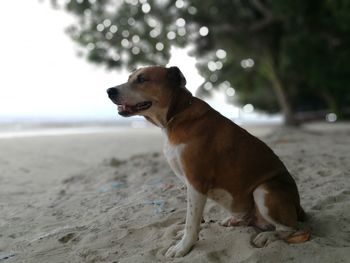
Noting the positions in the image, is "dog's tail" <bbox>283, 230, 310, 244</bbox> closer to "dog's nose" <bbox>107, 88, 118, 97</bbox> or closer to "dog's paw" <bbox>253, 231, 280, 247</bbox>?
"dog's paw" <bbox>253, 231, 280, 247</bbox>

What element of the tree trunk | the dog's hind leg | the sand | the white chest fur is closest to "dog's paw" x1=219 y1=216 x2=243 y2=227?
the sand

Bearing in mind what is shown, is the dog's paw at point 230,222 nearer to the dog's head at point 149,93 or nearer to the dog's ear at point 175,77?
the dog's head at point 149,93

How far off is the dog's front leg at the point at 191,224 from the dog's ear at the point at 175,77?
85 centimetres

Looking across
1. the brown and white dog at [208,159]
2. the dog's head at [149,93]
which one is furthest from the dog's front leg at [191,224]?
the dog's head at [149,93]

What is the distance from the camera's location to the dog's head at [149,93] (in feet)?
11.8

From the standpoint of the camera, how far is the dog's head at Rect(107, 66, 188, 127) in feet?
11.8

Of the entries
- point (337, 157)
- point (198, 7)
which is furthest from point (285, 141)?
point (198, 7)

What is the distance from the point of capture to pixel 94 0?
15.5 metres

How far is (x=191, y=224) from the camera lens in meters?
3.53

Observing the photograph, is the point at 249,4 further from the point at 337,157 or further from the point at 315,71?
the point at 337,157

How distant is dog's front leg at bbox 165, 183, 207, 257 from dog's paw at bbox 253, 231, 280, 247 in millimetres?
485

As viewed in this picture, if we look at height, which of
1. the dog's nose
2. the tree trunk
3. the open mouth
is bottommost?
the tree trunk

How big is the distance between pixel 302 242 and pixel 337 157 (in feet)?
11.7

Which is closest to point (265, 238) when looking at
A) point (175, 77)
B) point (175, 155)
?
point (175, 155)
